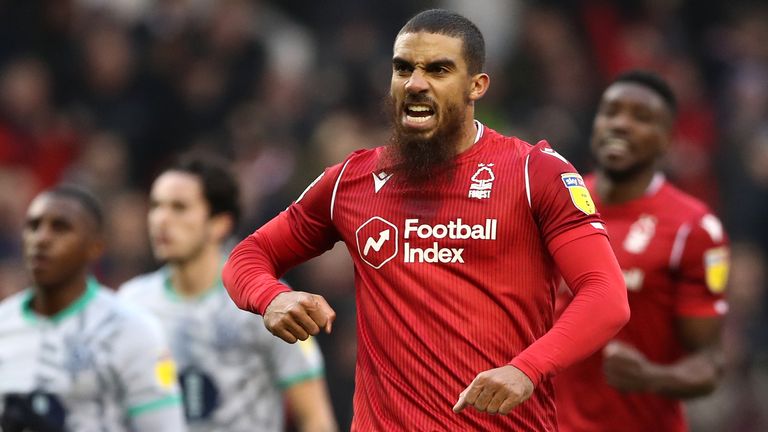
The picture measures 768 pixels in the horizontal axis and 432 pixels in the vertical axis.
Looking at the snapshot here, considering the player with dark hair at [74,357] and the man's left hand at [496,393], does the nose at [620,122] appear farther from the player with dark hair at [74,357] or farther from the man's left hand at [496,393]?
the man's left hand at [496,393]

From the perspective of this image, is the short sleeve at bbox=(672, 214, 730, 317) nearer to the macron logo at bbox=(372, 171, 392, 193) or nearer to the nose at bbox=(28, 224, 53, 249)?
the macron logo at bbox=(372, 171, 392, 193)

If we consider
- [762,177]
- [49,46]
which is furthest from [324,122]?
[762,177]

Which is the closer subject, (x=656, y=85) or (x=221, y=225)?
(x=656, y=85)

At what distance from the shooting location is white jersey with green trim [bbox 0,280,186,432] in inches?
264

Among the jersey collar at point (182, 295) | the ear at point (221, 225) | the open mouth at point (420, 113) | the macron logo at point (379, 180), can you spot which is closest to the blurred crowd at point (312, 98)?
the ear at point (221, 225)

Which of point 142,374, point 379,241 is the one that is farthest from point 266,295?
point 142,374

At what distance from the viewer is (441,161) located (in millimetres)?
5238

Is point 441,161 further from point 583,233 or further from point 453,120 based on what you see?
point 583,233

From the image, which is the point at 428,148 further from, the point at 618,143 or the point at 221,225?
the point at 221,225

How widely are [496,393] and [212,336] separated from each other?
11.3 ft

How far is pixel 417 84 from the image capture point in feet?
16.7

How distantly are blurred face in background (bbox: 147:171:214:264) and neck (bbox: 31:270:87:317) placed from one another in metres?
1.09

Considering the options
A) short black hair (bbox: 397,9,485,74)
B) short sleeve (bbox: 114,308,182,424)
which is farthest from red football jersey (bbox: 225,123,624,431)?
short sleeve (bbox: 114,308,182,424)

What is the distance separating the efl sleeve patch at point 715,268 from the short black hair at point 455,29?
2259 millimetres
